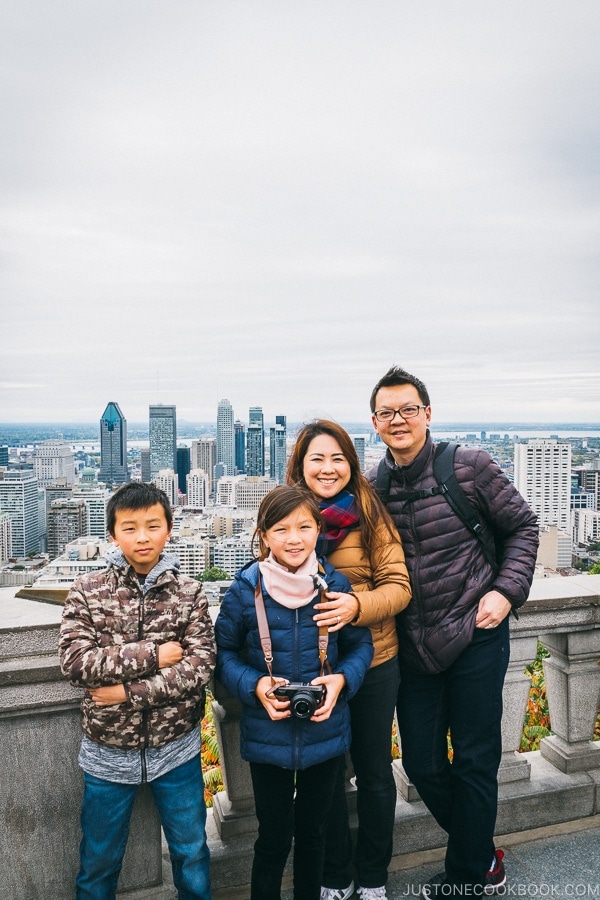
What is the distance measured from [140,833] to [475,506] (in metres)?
1.75

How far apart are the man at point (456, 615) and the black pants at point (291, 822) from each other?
49 centimetres

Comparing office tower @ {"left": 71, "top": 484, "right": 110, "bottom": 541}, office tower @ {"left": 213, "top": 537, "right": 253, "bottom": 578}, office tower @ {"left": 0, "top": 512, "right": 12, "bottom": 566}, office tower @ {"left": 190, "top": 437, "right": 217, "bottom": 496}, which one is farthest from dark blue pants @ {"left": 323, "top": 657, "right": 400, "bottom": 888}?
office tower @ {"left": 190, "top": 437, "right": 217, "bottom": 496}

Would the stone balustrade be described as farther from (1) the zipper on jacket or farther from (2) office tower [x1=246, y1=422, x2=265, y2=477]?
(2) office tower [x1=246, y1=422, x2=265, y2=477]

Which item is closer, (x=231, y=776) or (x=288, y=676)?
(x=288, y=676)

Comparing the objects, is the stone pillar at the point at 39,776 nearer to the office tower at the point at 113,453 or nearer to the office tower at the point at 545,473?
the office tower at the point at 545,473

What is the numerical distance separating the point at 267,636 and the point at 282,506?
0.43 meters

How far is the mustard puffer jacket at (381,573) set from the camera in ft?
7.42

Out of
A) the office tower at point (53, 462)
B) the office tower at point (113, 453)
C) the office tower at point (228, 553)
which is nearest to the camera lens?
→ the office tower at point (113, 453)

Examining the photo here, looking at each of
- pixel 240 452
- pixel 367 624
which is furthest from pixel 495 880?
pixel 240 452

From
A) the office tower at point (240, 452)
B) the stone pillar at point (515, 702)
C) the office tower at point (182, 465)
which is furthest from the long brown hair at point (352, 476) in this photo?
the office tower at point (240, 452)

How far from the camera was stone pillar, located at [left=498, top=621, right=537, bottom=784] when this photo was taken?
2770 millimetres

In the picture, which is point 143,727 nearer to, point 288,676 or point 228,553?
point 288,676

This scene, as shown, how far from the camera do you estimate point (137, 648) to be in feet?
6.56

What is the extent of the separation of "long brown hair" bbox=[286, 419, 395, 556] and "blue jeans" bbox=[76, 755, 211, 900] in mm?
1007
